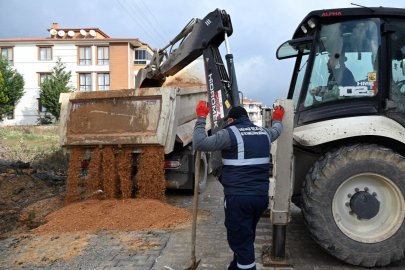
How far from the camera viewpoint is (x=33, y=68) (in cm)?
3300

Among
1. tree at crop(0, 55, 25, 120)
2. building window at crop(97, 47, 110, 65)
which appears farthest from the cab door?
building window at crop(97, 47, 110, 65)

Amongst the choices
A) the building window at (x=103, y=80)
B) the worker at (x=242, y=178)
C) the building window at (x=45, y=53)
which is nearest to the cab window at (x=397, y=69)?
the worker at (x=242, y=178)

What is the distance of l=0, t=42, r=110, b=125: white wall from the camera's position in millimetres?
32688

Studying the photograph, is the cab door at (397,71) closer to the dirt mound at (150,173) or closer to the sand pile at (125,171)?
the dirt mound at (150,173)

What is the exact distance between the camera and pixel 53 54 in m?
33.0

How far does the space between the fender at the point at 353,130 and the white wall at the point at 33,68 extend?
3179 centimetres

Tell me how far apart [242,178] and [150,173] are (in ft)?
9.74

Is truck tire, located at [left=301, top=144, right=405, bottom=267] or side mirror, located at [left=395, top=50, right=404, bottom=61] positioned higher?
side mirror, located at [left=395, top=50, right=404, bottom=61]

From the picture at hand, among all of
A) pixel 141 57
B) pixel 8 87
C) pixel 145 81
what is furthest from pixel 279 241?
pixel 141 57

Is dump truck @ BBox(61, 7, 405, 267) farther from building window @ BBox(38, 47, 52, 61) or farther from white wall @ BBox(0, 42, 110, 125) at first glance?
building window @ BBox(38, 47, 52, 61)

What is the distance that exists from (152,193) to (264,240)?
224cm

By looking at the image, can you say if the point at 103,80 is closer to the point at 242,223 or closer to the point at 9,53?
the point at 9,53

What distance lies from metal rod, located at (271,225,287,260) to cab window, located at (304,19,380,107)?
5.01 feet

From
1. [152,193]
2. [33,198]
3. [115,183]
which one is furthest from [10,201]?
[152,193]
